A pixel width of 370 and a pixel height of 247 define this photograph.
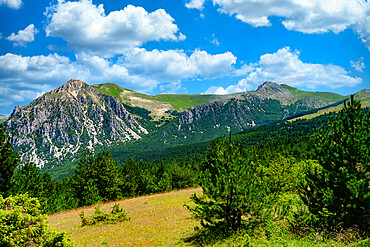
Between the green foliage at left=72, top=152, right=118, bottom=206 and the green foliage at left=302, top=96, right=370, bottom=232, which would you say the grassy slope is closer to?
the green foliage at left=302, top=96, right=370, bottom=232

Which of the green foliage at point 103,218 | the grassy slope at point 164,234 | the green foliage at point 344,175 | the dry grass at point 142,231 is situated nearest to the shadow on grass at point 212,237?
the grassy slope at point 164,234

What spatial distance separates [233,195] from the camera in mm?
13758

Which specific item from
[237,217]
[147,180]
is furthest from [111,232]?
[147,180]

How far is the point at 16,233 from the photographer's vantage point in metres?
7.70

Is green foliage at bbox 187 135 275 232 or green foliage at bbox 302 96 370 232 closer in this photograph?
green foliage at bbox 302 96 370 232

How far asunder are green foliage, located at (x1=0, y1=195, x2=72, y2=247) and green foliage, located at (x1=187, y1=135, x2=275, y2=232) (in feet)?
27.7

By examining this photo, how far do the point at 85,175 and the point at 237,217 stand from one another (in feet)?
130

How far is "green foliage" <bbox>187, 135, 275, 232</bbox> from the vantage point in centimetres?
1350

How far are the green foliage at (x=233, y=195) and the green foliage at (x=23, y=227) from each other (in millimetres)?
8440

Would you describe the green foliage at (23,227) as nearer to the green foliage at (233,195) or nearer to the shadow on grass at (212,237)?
the green foliage at (233,195)

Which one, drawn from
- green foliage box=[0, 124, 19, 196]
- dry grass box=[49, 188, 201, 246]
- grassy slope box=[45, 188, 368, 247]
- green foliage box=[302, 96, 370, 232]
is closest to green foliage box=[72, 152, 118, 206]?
dry grass box=[49, 188, 201, 246]

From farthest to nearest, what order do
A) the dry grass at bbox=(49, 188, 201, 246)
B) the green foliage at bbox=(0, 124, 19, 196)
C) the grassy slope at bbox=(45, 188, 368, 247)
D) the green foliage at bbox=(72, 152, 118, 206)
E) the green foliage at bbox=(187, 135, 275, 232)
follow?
the green foliage at bbox=(72, 152, 118, 206) < the green foliage at bbox=(0, 124, 19, 196) < the dry grass at bbox=(49, 188, 201, 246) < the green foliage at bbox=(187, 135, 275, 232) < the grassy slope at bbox=(45, 188, 368, 247)

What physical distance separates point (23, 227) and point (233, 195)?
10.8m

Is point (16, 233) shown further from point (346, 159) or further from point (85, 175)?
point (85, 175)
